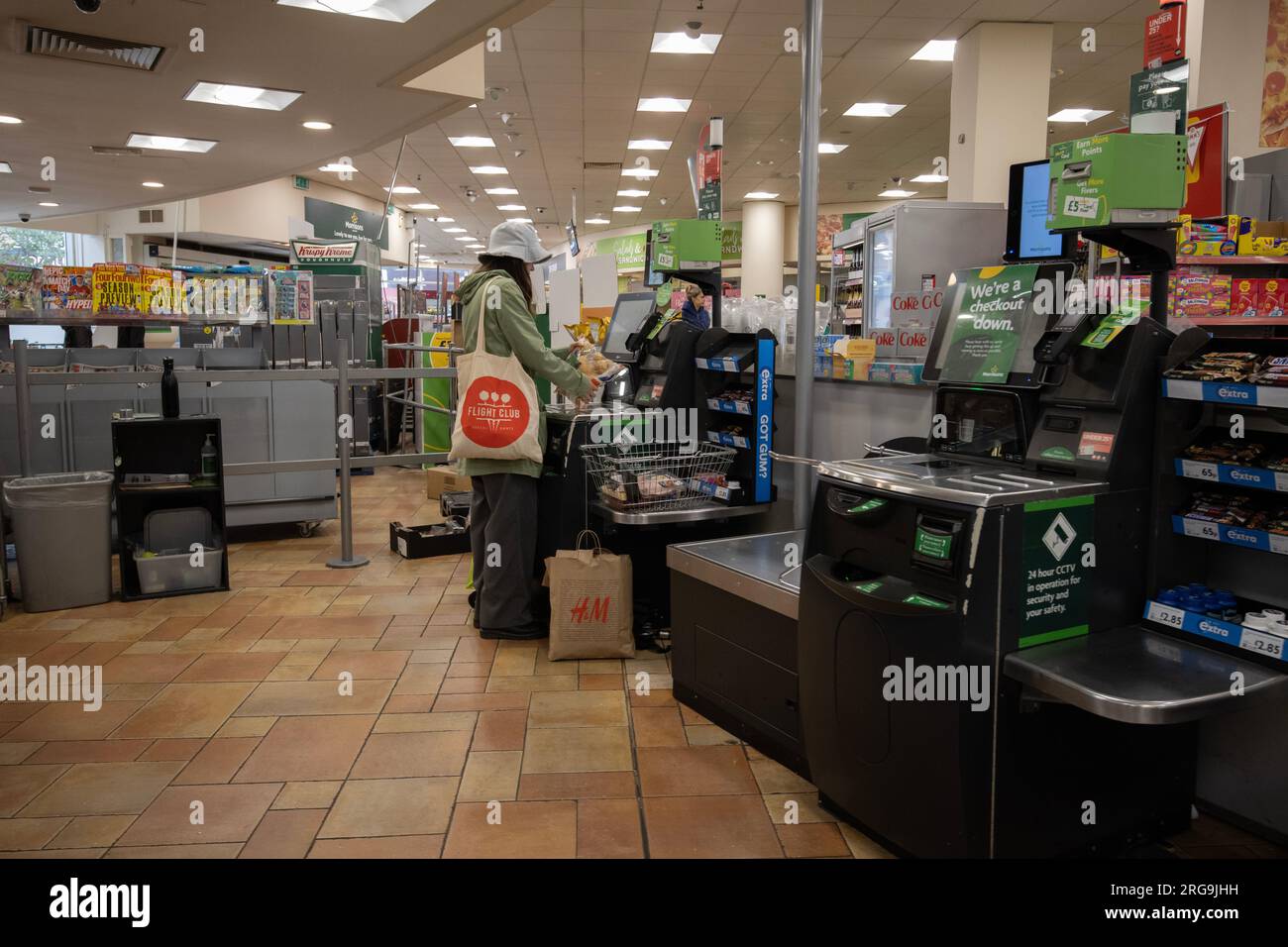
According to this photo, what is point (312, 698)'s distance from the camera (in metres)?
3.49

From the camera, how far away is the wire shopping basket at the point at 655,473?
3.90m

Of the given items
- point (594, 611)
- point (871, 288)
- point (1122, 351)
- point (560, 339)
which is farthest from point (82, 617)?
point (871, 288)

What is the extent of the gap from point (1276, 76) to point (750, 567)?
5.88 m

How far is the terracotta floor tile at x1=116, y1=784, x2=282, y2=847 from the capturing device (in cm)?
247

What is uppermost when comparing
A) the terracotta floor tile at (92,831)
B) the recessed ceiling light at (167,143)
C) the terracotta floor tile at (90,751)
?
the recessed ceiling light at (167,143)

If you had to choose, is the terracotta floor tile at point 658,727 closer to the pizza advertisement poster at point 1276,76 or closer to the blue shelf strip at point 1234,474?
the blue shelf strip at point 1234,474

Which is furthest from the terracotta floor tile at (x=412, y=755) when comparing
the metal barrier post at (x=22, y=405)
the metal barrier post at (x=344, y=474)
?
the metal barrier post at (x=22, y=405)

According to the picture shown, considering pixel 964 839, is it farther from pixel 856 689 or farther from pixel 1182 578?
pixel 1182 578

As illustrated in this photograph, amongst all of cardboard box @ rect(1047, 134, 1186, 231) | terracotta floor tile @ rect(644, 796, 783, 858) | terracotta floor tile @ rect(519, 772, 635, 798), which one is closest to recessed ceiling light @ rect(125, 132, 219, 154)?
terracotta floor tile @ rect(519, 772, 635, 798)

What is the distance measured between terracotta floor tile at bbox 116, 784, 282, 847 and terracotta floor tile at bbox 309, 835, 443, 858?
0.24m

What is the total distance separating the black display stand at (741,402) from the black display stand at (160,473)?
271 centimetres

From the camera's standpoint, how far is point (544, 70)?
9.26 meters

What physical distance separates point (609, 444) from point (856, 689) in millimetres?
2006

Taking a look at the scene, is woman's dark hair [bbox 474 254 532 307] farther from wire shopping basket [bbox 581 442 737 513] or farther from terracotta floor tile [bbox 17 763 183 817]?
terracotta floor tile [bbox 17 763 183 817]
